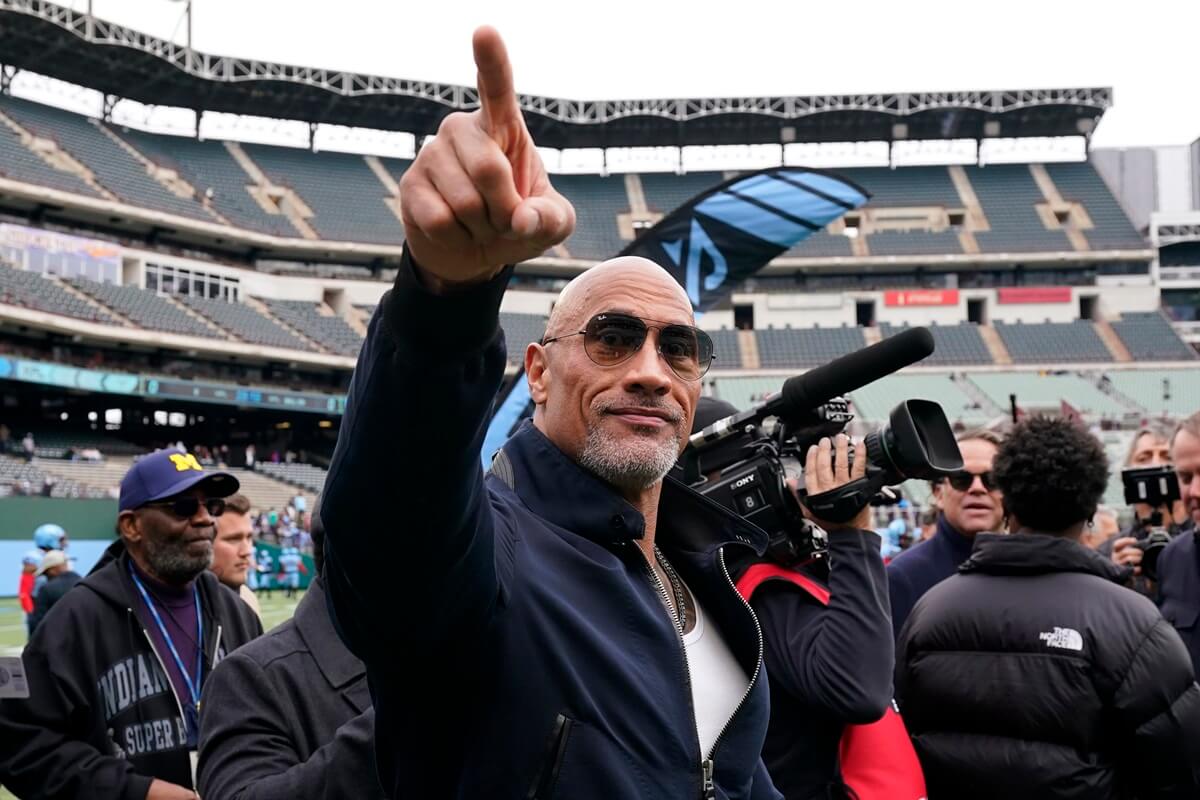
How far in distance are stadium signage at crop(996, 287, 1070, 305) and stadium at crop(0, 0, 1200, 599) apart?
3.1 inches

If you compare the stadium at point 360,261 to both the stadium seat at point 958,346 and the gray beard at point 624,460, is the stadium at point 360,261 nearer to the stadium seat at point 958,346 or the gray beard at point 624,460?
the stadium seat at point 958,346

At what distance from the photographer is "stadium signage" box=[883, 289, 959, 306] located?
1748 inches

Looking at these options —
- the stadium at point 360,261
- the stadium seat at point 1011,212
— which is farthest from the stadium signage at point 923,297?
the stadium seat at point 1011,212

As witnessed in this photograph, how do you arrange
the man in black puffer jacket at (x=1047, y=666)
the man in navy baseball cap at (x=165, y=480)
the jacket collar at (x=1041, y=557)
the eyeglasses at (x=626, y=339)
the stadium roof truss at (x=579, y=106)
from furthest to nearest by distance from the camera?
the stadium roof truss at (x=579, y=106) → the man in navy baseball cap at (x=165, y=480) → the jacket collar at (x=1041, y=557) → the man in black puffer jacket at (x=1047, y=666) → the eyeglasses at (x=626, y=339)

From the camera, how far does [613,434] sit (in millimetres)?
1783

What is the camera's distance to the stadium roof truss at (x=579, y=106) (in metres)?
38.6

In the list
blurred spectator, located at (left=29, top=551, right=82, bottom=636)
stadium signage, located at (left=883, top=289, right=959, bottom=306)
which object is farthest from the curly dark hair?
stadium signage, located at (left=883, top=289, right=959, bottom=306)

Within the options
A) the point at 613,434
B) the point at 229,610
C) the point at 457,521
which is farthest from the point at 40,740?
the point at 457,521

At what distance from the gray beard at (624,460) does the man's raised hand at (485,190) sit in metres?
0.70

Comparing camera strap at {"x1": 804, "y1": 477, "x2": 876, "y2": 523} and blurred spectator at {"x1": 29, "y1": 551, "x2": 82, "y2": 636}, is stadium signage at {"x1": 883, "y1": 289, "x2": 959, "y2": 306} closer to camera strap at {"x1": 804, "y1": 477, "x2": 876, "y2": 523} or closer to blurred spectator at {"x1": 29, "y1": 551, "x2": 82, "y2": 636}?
blurred spectator at {"x1": 29, "y1": 551, "x2": 82, "y2": 636}

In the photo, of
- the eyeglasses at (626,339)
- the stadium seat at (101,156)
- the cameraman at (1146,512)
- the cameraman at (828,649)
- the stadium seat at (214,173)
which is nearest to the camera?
the eyeglasses at (626,339)

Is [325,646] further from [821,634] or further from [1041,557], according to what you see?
[1041,557]

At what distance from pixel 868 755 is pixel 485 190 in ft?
6.52

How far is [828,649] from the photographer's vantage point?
7.97 feet
